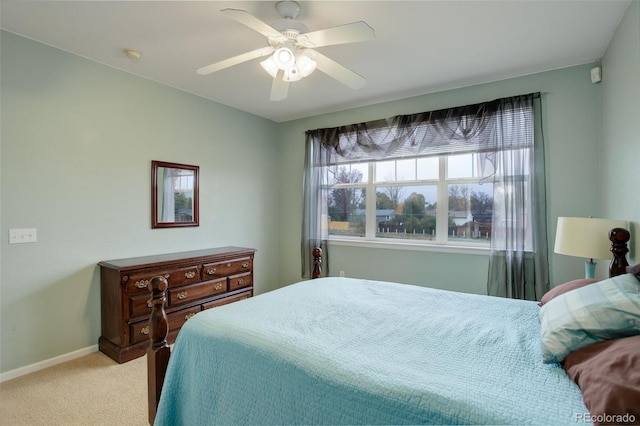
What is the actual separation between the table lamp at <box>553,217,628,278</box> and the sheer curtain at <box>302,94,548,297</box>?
0.71 metres

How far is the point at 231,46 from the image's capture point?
8.45 feet

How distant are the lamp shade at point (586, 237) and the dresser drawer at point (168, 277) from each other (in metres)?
3.14

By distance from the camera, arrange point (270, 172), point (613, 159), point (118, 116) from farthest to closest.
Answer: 1. point (270, 172)
2. point (118, 116)
3. point (613, 159)

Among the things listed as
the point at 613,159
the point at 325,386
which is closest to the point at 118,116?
the point at 325,386

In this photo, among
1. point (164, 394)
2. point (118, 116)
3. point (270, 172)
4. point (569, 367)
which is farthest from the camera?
point (270, 172)

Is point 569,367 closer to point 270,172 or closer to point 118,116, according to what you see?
point 118,116

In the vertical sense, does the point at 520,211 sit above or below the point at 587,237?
above

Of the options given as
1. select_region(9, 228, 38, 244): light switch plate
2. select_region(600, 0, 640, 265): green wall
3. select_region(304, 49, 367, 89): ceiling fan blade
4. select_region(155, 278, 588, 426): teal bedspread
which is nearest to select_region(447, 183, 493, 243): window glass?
select_region(600, 0, 640, 265): green wall

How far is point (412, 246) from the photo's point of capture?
12.1ft

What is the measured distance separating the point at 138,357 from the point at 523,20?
13.0 feet

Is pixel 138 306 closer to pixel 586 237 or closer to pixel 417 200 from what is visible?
pixel 417 200

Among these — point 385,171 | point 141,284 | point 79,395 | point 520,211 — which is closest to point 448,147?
point 385,171

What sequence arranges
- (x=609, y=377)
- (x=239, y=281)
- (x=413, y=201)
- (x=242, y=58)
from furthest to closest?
(x=413, y=201) < (x=239, y=281) < (x=242, y=58) < (x=609, y=377)

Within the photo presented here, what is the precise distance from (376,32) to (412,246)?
226 centimetres
